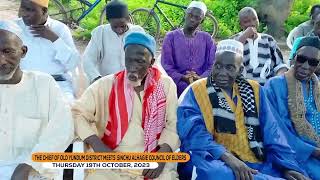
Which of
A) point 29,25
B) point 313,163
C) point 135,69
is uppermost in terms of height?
point 29,25

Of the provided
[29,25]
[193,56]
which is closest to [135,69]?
[29,25]

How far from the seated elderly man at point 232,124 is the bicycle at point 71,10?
22.8ft

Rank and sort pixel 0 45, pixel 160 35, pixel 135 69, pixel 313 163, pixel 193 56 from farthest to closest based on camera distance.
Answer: pixel 160 35, pixel 193 56, pixel 313 163, pixel 135 69, pixel 0 45

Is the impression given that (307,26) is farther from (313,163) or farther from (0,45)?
(0,45)

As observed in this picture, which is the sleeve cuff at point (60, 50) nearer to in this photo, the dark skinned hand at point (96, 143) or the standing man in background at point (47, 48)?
the standing man in background at point (47, 48)

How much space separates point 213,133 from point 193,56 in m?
2.05

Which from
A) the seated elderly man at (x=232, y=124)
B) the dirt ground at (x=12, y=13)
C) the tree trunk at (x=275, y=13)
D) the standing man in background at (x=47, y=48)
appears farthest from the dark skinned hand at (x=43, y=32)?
the tree trunk at (x=275, y=13)

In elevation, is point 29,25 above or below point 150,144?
above

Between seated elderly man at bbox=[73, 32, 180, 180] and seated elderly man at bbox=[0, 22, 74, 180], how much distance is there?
22 centimetres

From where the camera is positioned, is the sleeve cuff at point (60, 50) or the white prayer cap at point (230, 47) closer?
the white prayer cap at point (230, 47)

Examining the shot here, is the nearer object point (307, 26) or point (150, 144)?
point (150, 144)

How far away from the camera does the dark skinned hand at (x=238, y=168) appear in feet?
11.3

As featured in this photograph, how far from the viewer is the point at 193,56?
5.68m

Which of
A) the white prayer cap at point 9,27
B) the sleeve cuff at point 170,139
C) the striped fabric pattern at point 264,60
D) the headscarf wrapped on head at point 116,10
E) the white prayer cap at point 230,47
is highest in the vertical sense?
the headscarf wrapped on head at point 116,10
